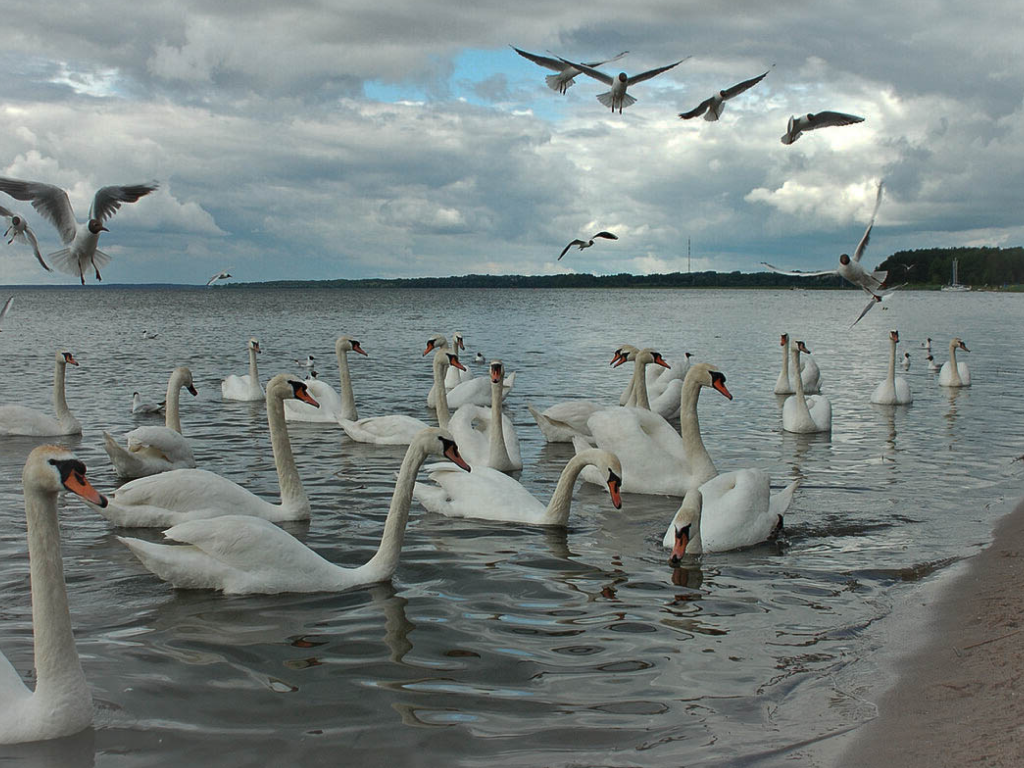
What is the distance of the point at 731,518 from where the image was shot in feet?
25.1

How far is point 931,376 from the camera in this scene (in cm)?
2452

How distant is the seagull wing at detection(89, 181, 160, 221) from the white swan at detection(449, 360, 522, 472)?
5.12m

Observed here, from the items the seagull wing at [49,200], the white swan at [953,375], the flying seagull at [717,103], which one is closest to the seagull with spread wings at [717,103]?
the flying seagull at [717,103]

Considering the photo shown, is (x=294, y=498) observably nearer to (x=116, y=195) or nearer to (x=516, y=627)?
(x=516, y=627)

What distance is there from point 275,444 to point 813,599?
4778 mm

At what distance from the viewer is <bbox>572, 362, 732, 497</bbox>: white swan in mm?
9883

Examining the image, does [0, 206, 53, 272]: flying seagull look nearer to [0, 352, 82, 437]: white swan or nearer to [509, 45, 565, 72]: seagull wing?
[0, 352, 82, 437]: white swan

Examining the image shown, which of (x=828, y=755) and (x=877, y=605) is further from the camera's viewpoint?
(x=877, y=605)

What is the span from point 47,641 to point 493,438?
693 centimetres

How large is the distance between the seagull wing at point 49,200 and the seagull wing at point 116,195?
0.39 metres

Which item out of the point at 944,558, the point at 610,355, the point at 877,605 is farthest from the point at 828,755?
the point at 610,355

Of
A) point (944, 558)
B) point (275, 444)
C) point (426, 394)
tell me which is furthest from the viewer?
point (426, 394)

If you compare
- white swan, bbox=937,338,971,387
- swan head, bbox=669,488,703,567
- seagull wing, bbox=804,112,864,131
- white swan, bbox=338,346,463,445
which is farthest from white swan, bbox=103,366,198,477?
white swan, bbox=937,338,971,387

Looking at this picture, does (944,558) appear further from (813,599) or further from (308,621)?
(308,621)
